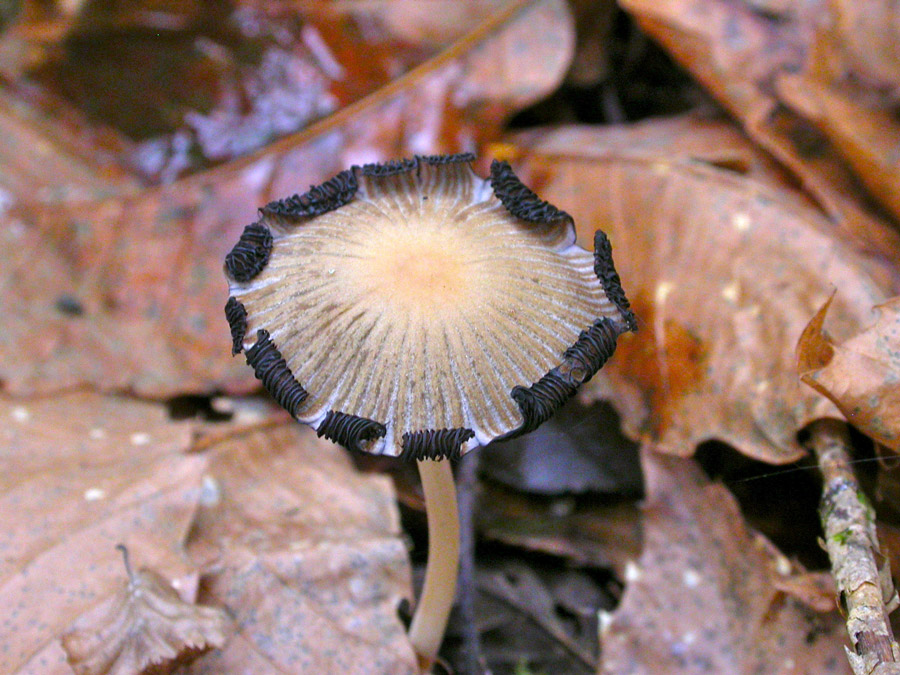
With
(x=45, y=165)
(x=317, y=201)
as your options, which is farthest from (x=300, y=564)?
(x=45, y=165)

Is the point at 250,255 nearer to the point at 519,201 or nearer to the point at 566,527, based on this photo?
the point at 519,201

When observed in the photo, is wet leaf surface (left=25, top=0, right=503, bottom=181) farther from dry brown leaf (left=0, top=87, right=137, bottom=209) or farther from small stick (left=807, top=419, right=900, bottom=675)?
small stick (left=807, top=419, right=900, bottom=675)

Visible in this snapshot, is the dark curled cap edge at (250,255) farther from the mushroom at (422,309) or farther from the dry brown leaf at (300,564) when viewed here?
the dry brown leaf at (300,564)

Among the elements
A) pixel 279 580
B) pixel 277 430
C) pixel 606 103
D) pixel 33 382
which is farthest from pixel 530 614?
pixel 606 103

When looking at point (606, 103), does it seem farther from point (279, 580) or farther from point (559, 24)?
point (279, 580)

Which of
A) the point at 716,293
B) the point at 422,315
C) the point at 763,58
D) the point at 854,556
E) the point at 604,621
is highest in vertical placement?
the point at 763,58

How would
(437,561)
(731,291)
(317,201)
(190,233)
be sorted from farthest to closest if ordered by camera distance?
(190,233), (731,291), (437,561), (317,201)
